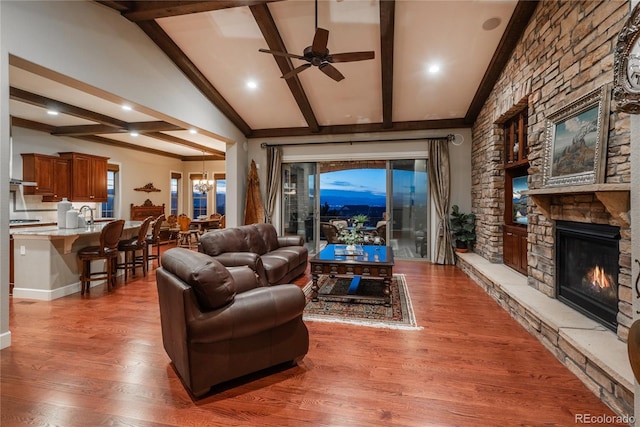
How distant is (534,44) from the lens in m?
3.61

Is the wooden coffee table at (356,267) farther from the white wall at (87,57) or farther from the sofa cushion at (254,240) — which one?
the white wall at (87,57)

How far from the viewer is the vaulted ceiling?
12.5 ft

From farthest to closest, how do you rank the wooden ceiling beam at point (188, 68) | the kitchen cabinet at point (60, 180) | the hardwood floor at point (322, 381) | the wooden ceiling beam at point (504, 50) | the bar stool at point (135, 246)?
the kitchen cabinet at point (60, 180) < the bar stool at point (135, 246) < the wooden ceiling beam at point (188, 68) < the wooden ceiling beam at point (504, 50) < the hardwood floor at point (322, 381)

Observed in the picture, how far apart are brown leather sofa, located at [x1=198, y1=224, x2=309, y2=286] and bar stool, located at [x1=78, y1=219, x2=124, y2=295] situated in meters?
1.29

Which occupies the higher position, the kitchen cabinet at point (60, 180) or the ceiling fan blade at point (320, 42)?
the ceiling fan blade at point (320, 42)

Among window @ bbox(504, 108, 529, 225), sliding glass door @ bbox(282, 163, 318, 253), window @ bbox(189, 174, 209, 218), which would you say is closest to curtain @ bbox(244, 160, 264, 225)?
sliding glass door @ bbox(282, 163, 318, 253)

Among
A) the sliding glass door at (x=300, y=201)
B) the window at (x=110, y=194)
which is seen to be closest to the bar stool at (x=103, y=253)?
the sliding glass door at (x=300, y=201)

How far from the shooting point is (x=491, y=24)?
3967 millimetres

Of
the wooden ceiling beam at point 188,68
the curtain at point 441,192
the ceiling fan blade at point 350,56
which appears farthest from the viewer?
the curtain at point 441,192

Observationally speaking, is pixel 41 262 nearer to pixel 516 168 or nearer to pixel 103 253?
pixel 103 253

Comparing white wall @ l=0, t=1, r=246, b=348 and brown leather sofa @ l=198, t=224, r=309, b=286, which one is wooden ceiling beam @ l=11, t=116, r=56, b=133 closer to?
white wall @ l=0, t=1, r=246, b=348

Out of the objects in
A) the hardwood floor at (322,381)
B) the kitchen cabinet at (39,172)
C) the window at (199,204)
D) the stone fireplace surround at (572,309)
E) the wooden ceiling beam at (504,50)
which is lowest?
the hardwood floor at (322,381)

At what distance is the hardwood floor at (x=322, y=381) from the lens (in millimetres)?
1808

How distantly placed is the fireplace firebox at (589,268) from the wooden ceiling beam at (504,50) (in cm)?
256
